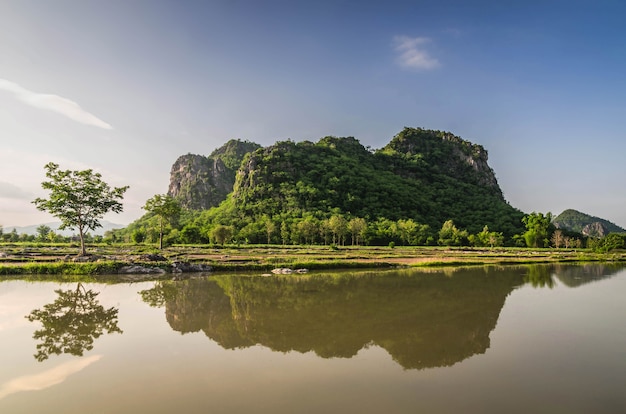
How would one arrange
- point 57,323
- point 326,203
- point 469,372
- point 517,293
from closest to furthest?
point 469,372 < point 57,323 < point 517,293 < point 326,203

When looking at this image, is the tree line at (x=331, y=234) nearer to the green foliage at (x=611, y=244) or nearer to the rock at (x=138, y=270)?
the green foliage at (x=611, y=244)

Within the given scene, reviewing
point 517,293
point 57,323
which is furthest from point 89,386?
point 517,293

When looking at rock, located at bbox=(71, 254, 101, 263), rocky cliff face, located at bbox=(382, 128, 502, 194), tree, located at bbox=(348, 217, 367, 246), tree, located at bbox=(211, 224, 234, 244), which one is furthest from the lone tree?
rocky cliff face, located at bbox=(382, 128, 502, 194)

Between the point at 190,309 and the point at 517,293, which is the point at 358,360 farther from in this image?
the point at 517,293

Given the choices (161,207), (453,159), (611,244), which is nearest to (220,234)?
(161,207)

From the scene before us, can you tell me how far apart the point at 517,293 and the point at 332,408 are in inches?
822

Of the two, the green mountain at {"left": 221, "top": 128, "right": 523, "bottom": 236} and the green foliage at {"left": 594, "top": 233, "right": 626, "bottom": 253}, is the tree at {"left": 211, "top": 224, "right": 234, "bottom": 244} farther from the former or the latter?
the green foliage at {"left": 594, "top": 233, "right": 626, "bottom": 253}

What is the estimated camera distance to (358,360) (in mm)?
10758

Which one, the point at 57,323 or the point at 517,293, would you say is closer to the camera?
the point at 57,323

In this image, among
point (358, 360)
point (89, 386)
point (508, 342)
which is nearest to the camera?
point (89, 386)

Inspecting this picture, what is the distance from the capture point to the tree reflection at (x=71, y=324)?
481 inches

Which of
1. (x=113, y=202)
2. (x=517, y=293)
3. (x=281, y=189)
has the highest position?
(x=281, y=189)

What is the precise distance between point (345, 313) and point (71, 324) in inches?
497

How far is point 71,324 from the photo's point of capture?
1552 centimetres
